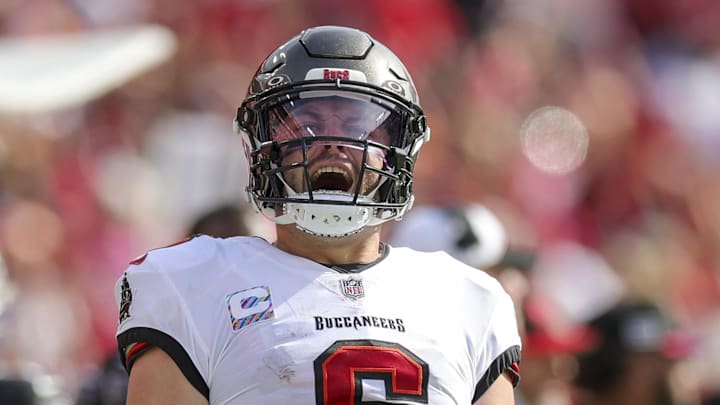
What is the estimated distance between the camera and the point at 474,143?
923 cm

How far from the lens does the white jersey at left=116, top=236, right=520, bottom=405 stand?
288 cm

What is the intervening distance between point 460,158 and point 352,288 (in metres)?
6.05

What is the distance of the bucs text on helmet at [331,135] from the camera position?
3.08 m

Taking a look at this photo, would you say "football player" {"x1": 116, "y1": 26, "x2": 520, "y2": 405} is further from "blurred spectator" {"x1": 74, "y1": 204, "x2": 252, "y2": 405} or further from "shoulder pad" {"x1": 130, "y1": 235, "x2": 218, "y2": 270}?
"blurred spectator" {"x1": 74, "y1": 204, "x2": 252, "y2": 405}

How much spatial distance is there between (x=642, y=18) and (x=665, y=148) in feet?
5.72

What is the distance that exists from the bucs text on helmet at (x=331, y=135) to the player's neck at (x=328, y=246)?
60 mm

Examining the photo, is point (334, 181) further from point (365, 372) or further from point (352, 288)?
point (365, 372)

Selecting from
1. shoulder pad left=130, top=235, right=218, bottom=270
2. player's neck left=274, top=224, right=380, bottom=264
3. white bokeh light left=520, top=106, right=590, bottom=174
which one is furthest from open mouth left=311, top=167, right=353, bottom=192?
white bokeh light left=520, top=106, right=590, bottom=174

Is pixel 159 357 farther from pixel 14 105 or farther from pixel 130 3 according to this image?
pixel 130 3

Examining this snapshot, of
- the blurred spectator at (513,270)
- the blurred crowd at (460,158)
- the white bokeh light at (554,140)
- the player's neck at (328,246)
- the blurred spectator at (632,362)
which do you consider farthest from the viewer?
the white bokeh light at (554,140)

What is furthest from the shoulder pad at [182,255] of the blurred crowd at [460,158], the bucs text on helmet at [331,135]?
the blurred crowd at [460,158]

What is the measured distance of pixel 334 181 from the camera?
3117 mm

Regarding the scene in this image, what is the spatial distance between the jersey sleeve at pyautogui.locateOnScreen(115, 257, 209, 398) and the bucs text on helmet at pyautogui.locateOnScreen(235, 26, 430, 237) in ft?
0.98

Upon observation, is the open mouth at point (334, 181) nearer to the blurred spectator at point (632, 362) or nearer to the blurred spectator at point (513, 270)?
the blurred spectator at point (513, 270)
